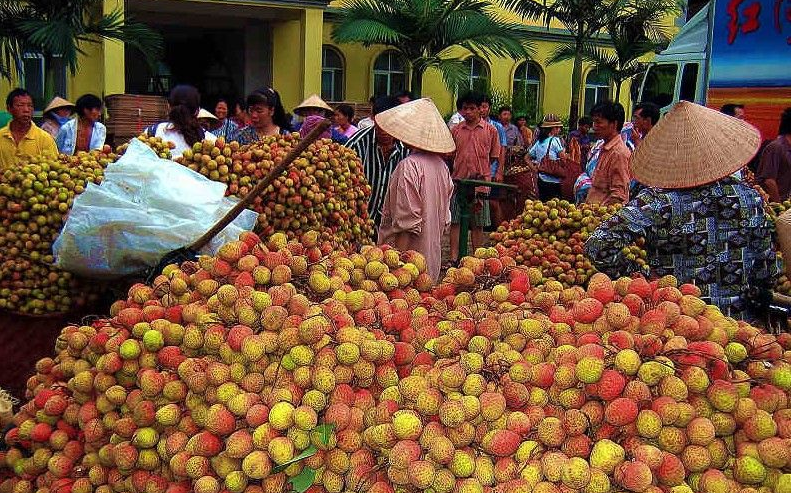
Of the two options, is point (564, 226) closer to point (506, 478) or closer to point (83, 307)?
point (83, 307)

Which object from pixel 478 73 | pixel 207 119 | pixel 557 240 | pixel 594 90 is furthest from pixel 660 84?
pixel 594 90

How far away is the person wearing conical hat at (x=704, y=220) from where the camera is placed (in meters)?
3.01

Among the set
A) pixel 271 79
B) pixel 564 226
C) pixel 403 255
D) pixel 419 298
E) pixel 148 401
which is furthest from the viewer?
pixel 271 79

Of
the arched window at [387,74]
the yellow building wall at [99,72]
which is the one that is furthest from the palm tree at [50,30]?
the arched window at [387,74]

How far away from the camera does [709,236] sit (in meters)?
3.02

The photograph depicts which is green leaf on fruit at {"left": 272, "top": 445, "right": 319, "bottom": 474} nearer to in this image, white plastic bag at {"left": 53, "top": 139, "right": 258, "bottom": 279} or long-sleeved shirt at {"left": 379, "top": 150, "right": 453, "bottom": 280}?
white plastic bag at {"left": 53, "top": 139, "right": 258, "bottom": 279}

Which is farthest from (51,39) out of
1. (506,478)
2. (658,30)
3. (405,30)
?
(658,30)

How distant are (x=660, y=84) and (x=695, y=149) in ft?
26.3

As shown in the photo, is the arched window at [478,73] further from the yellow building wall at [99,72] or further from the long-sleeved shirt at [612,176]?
the long-sleeved shirt at [612,176]

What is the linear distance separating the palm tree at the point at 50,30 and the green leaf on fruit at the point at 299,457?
9.28 meters

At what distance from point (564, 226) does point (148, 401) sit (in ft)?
9.56

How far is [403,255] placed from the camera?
263 centimetres

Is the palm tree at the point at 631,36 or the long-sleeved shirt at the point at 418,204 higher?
the palm tree at the point at 631,36

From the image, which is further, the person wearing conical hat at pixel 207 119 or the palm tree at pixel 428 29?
the palm tree at pixel 428 29
